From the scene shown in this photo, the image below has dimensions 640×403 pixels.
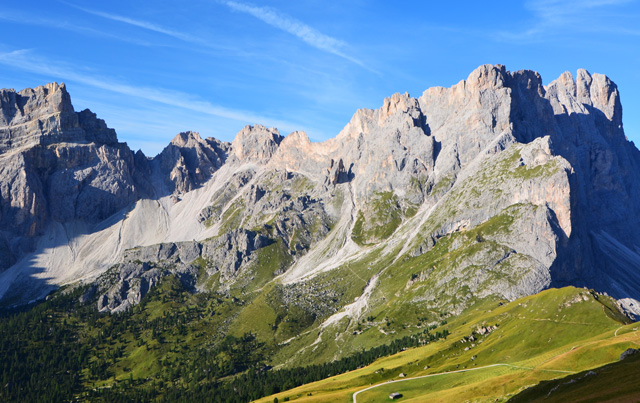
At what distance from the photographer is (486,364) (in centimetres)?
14738

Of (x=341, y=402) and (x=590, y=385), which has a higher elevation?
(x=590, y=385)

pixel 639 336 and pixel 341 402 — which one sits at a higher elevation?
pixel 639 336

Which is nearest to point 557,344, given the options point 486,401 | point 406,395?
point 406,395

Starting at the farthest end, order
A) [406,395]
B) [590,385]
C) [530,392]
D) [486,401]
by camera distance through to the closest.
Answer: [406,395], [486,401], [530,392], [590,385]

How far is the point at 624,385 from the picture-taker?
67125 mm

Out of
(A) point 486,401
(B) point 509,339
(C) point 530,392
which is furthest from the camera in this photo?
(B) point 509,339

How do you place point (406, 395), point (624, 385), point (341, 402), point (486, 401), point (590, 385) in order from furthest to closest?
point (341, 402)
point (406, 395)
point (486, 401)
point (590, 385)
point (624, 385)

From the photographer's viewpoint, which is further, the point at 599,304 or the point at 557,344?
the point at 599,304

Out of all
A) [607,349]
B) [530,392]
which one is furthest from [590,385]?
[607,349]

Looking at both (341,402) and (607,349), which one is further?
(341,402)

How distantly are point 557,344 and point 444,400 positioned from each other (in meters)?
55.5

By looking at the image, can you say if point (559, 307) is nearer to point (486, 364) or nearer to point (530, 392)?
point (486, 364)

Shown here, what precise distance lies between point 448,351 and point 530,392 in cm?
9820

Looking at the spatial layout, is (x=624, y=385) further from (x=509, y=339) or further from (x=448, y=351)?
(x=448, y=351)
